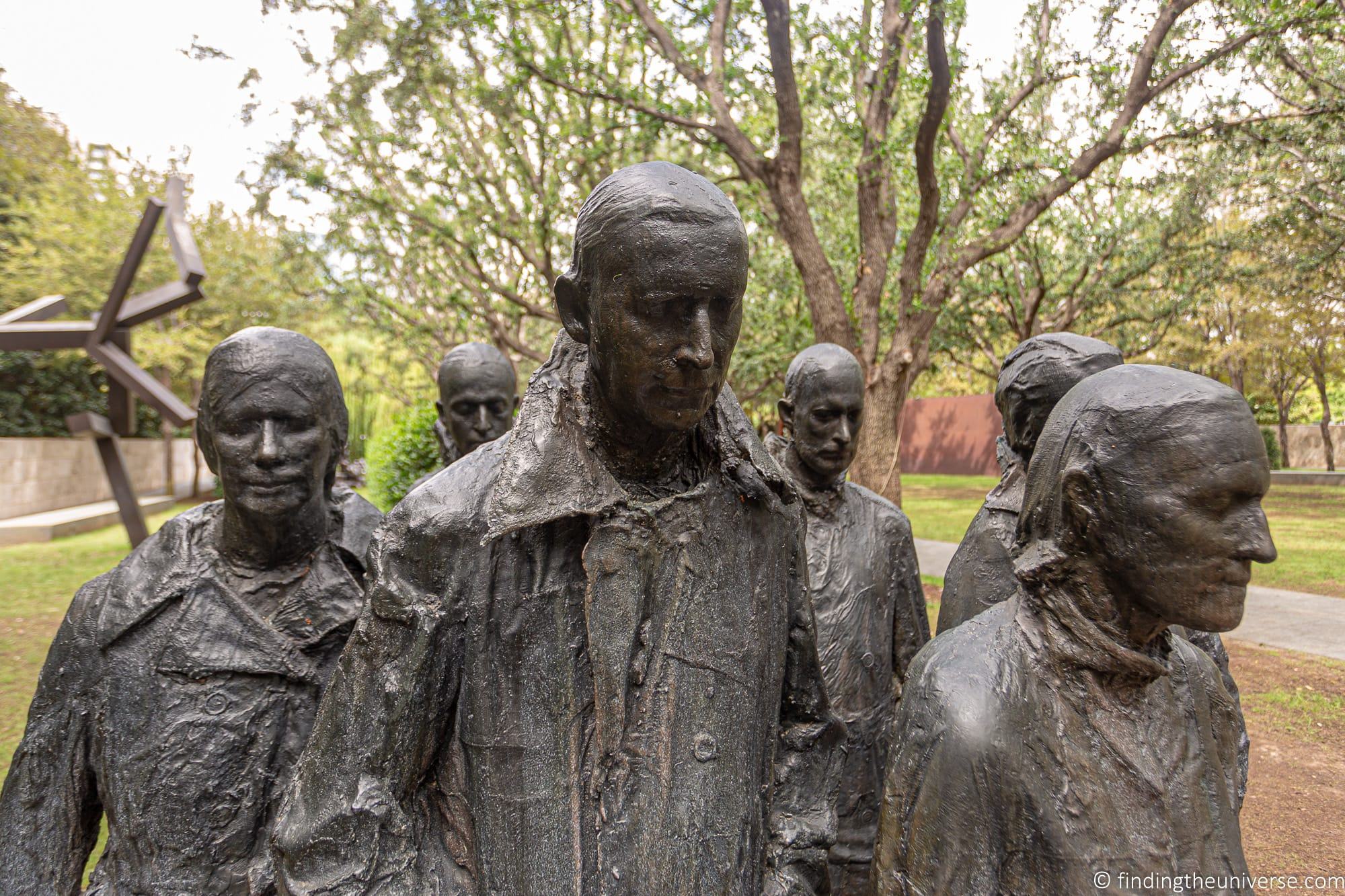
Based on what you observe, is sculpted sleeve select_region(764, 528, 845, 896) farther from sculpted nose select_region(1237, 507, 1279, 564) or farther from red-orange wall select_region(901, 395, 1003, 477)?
red-orange wall select_region(901, 395, 1003, 477)

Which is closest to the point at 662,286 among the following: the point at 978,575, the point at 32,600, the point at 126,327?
the point at 978,575

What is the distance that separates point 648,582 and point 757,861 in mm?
576

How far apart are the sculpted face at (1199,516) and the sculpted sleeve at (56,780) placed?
7.57 feet

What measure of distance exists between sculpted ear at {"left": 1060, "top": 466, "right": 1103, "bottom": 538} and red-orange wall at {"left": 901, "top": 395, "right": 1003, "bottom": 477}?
25315mm

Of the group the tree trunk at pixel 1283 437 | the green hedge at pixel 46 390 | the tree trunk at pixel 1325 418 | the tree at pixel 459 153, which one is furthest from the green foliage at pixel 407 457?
the tree trunk at pixel 1283 437

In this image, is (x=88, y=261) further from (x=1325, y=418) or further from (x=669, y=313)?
(x=1325, y=418)

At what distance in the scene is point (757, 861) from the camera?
151cm

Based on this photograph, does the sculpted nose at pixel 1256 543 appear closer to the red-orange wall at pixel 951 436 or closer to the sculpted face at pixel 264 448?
the sculpted face at pixel 264 448

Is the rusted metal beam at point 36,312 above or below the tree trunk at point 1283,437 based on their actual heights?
above

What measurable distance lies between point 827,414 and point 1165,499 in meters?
2.22

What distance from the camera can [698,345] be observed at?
1.29 metres

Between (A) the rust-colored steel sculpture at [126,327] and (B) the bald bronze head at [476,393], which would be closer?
(B) the bald bronze head at [476,393]

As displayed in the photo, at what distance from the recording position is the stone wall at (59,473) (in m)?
15.5

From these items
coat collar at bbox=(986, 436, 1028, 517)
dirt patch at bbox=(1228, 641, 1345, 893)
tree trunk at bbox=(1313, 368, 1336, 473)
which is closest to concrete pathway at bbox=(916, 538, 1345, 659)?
dirt patch at bbox=(1228, 641, 1345, 893)
